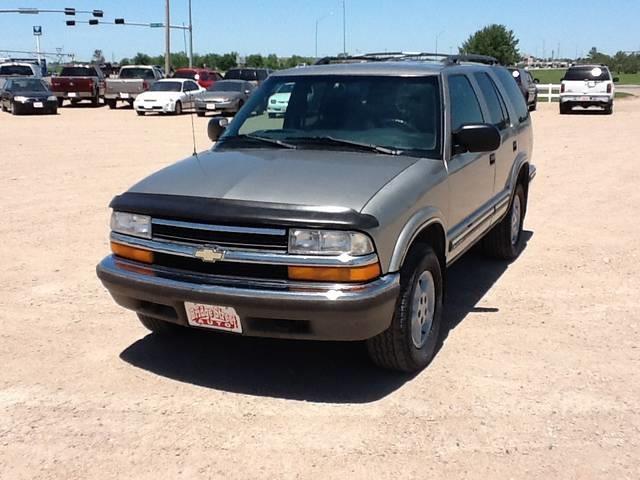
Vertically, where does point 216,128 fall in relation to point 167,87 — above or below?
below

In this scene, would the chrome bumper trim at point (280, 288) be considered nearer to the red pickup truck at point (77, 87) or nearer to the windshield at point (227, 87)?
the windshield at point (227, 87)

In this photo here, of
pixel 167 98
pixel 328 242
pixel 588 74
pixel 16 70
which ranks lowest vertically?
pixel 328 242

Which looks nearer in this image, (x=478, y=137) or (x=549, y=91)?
(x=478, y=137)

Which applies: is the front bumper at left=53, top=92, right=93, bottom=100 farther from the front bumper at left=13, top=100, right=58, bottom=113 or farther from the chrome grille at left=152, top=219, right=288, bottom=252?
the chrome grille at left=152, top=219, right=288, bottom=252

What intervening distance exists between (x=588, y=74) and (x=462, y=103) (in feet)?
76.4

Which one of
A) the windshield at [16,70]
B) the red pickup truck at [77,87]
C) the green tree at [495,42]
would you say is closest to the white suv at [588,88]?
the red pickup truck at [77,87]

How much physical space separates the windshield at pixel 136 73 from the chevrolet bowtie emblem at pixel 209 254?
32151 mm

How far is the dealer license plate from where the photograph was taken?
3.95m

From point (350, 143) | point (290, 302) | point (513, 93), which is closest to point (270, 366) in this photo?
point (290, 302)

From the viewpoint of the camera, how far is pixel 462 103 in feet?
17.8

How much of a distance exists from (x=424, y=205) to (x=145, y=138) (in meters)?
15.7

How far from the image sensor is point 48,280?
6359 millimetres

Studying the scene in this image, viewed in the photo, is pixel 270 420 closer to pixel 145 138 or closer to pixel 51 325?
pixel 51 325

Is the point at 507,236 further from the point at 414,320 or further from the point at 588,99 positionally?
the point at 588,99
